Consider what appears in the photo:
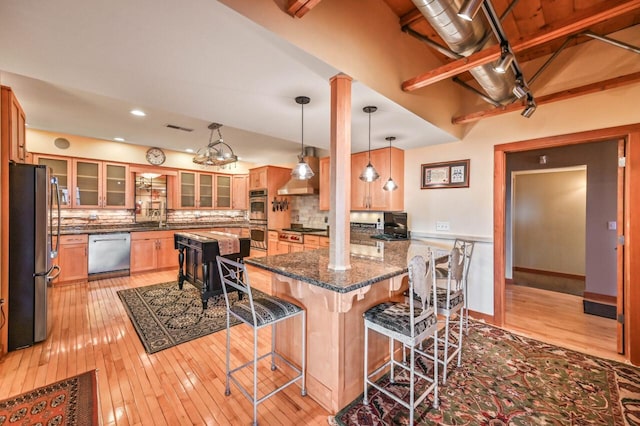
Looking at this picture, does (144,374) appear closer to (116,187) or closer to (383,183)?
(383,183)

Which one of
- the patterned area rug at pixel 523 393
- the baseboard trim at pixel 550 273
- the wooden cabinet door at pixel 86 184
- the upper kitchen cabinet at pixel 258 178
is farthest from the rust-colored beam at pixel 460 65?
the wooden cabinet door at pixel 86 184

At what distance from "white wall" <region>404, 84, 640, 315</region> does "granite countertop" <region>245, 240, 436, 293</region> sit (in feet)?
4.24

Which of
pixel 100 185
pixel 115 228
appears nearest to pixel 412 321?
pixel 115 228

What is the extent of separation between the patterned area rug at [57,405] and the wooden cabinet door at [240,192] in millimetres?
5427

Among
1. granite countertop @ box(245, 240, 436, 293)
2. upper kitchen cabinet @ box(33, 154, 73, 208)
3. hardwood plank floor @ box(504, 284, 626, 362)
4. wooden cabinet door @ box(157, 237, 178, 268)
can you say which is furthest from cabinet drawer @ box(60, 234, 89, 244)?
hardwood plank floor @ box(504, 284, 626, 362)

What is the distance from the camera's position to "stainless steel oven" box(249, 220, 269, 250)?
238 inches

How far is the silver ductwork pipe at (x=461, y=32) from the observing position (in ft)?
4.53

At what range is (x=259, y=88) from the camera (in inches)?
80.1

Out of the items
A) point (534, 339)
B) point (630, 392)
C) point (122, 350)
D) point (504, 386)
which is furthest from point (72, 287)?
point (630, 392)

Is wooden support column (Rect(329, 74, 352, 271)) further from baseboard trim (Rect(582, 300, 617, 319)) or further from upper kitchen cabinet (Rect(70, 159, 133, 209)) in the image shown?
upper kitchen cabinet (Rect(70, 159, 133, 209))

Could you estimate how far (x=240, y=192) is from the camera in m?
7.27

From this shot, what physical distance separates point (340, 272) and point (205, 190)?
5880mm

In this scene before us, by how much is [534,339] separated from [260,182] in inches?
221

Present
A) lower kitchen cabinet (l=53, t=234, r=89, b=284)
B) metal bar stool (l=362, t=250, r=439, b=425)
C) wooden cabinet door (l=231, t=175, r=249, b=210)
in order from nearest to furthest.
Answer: metal bar stool (l=362, t=250, r=439, b=425)
lower kitchen cabinet (l=53, t=234, r=89, b=284)
wooden cabinet door (l=231, t=175, r=249, b=210)
